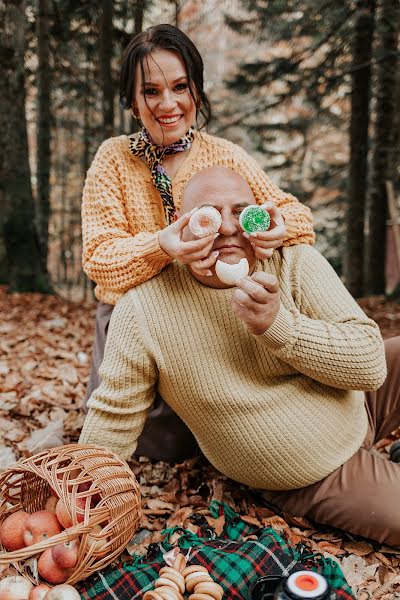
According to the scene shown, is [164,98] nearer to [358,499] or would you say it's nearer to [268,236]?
[268,236]

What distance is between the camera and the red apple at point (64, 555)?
1.82 metres

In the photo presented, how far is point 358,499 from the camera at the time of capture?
7.64ft

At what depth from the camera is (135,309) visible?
234 centimetres

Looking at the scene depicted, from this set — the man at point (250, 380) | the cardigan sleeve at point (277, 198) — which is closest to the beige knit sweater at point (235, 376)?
the man at point (250, 380)

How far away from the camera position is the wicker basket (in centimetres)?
184

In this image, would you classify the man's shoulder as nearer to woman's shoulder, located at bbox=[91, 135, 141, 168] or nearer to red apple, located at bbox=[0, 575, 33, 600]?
woman's shoulder, located at bbox=[91, 135, 141, 168]

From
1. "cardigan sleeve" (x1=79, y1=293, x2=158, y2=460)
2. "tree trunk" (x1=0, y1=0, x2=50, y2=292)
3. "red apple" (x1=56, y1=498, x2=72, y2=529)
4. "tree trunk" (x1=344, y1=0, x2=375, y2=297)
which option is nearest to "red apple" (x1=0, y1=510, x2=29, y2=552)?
"red apple" (x1=56, y1=498, x2=72, y2=529)

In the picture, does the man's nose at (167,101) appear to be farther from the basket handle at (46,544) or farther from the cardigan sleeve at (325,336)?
the basket handle at (46,544)

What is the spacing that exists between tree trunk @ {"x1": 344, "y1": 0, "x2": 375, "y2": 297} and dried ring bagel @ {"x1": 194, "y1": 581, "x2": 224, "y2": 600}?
24.7 ft

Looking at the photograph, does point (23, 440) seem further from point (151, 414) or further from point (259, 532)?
point (259, 532)

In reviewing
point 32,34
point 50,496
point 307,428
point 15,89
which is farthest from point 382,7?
point 50,496

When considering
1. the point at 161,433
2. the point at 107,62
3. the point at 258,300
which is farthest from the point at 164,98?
the point at 107,62

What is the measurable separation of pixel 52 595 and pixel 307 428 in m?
1.10

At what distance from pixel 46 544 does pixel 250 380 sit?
38.4 inches
